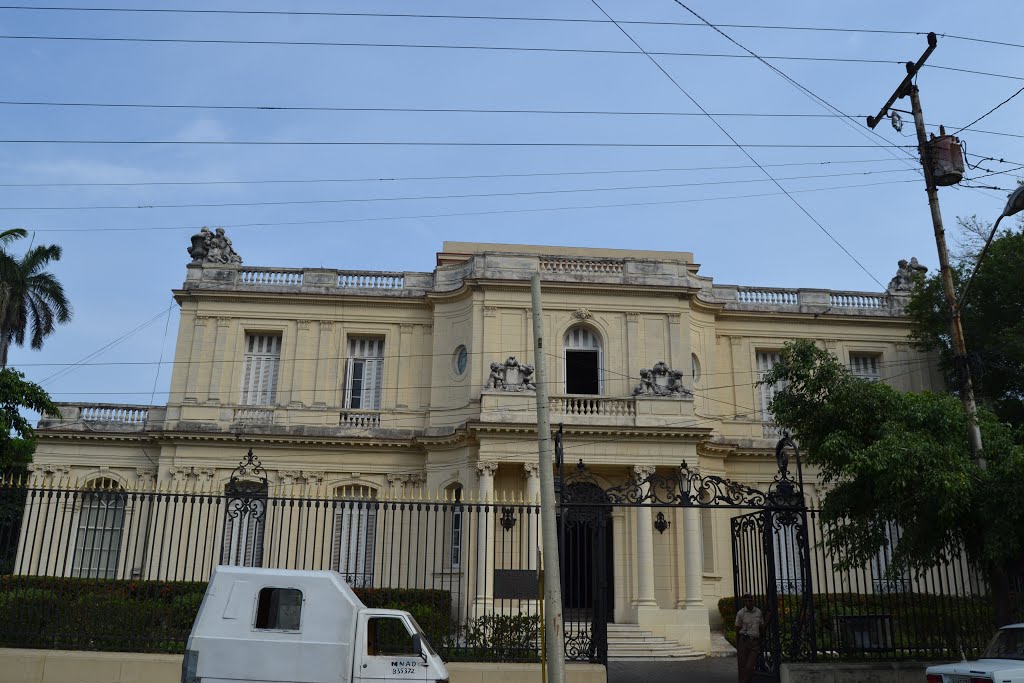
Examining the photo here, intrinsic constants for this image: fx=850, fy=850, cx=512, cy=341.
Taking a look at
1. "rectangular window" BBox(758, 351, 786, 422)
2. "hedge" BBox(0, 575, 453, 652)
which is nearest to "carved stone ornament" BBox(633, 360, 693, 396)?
"rectangular window" BBox(758, 351, 786, 422)

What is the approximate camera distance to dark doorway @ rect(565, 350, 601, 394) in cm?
2703

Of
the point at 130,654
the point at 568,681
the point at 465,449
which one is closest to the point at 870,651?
the point at 568,681

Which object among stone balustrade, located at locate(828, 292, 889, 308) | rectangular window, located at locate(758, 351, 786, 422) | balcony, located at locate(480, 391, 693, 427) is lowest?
balcony, located at locate(480, 391, 693, 427)

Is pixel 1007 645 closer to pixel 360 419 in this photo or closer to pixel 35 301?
pixel 360 419

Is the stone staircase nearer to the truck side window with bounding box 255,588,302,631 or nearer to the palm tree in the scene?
the truck side window with bounding box 255,588,302,631

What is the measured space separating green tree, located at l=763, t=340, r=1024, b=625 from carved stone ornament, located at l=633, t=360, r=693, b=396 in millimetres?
9501

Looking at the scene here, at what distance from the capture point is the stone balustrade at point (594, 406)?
2448cm

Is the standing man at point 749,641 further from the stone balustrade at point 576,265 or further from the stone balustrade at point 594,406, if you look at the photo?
the stone balustrade at point 576,265

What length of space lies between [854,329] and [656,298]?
763 centimetres

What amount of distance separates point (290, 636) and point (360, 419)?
57.0ft

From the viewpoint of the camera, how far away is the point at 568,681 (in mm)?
12641

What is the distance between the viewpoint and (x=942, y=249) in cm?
1391

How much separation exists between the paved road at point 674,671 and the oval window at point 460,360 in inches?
433

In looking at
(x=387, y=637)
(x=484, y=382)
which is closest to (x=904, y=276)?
(x=484, y=382)
